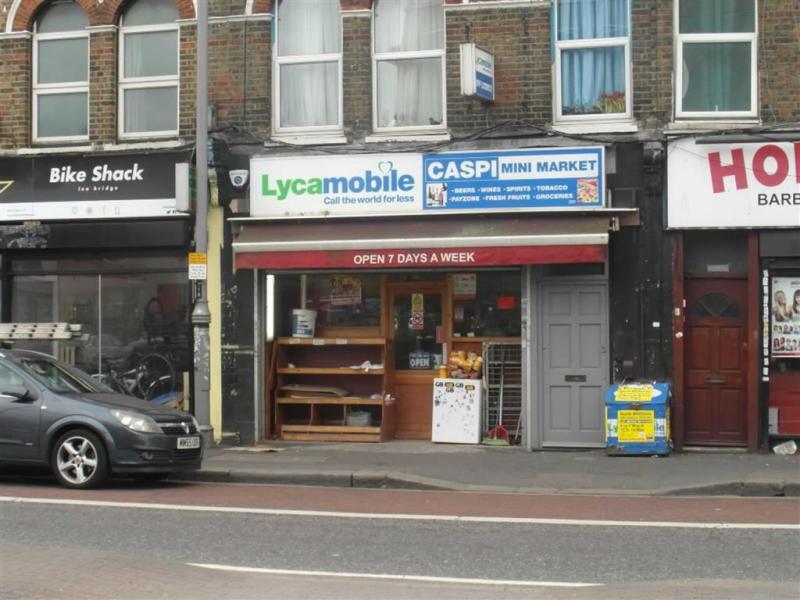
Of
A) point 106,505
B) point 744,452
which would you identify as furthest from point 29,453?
point 744,452

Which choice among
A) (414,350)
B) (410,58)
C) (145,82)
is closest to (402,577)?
(414,350)

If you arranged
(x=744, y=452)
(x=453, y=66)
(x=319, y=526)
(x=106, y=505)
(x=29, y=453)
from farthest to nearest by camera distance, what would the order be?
(x=453, y=66)
(x=744, y=452)
(x=29, y=453)
(x=106, y=505)
(x=319, y=526)

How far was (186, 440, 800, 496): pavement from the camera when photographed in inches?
448

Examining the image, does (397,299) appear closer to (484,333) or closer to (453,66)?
(484,333)

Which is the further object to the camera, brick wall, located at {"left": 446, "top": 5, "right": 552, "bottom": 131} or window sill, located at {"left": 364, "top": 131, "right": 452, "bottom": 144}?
window sill, located at {"left": 364, "top": 131, "right": 452, "bottom": 144}

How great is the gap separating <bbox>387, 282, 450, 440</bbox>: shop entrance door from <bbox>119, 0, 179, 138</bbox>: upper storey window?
464 centimetres

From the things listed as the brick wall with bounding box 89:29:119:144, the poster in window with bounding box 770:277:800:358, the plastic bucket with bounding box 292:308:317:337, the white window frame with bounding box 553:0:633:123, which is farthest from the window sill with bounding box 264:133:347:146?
the poster in window with bounding box 770:277:800:358

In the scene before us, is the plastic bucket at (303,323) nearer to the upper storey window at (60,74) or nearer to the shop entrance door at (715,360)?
the upper storey window at (60,74)

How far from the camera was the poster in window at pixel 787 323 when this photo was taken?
45.1ft

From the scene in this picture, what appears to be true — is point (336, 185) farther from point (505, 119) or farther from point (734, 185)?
point (734, 185)

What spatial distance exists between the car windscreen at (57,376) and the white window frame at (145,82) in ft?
16.1

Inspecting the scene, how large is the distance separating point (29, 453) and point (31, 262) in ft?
19.7

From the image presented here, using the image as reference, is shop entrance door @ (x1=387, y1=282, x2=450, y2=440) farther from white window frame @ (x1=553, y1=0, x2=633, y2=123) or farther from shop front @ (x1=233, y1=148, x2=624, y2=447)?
white window frame @ (x1=553, y1=0, x2=633, y2=123)

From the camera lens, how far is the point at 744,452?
537 inches
